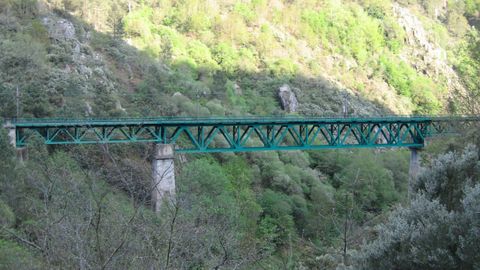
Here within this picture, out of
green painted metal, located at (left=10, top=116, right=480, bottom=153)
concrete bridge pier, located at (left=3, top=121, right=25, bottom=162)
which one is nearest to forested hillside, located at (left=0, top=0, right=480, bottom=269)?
concrete bridge pier, located at (left=3, top=121, right=25, bottom=162)

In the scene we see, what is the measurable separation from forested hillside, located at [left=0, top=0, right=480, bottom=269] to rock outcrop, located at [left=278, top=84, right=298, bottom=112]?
0.63 feet

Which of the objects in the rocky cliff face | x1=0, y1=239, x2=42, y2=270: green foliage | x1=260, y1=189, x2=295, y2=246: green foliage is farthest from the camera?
the rocky cliff face

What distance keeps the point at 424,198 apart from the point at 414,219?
555mm

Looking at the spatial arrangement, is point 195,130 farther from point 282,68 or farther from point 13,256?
point 13,256

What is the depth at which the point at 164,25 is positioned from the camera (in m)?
60.1

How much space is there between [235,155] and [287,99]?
51.8 ft

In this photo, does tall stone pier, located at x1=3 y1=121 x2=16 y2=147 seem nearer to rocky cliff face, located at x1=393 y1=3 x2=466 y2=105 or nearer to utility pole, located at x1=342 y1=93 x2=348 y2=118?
utility pole, located at x1=342 y1=93 x2=348 y2=118

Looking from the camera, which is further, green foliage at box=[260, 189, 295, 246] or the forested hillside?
green foliage at box=[260, 189, 295, 246]

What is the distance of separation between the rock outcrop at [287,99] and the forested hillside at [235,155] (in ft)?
0.63

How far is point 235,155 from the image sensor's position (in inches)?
1524

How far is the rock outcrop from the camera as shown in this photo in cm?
5269

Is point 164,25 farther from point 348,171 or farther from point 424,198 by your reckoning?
point 424,198

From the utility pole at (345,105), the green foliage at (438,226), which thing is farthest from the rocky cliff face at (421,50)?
the green foliage at (438,226)

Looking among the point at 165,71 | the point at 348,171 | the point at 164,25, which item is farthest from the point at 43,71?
the point at 164,25
